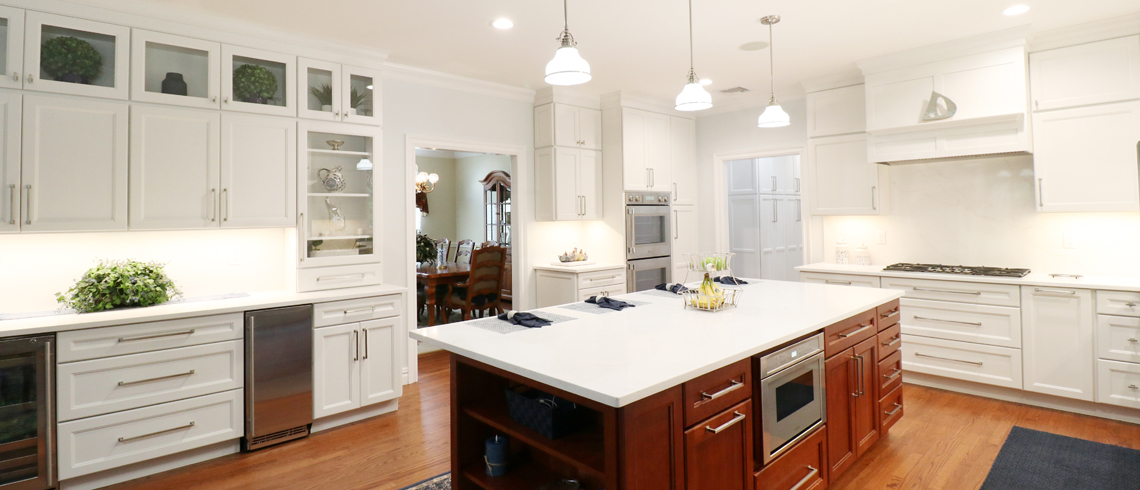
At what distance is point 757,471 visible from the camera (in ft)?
6.47

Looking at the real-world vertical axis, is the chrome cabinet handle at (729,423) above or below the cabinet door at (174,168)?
below

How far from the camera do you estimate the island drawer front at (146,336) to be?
260cm

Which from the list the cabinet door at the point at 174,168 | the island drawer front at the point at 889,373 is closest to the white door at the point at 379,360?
the cabinet door at the point at 174,168

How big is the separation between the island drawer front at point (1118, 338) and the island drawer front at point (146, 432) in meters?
5.12

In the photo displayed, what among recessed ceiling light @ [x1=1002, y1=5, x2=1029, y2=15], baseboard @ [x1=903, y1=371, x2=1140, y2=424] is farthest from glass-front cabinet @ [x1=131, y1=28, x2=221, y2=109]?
baseboard @ [x1=903, y1=371, x2=1140, y2=424]

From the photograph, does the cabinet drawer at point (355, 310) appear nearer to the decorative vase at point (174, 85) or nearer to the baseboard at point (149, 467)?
the baseboard at point (149, 467)

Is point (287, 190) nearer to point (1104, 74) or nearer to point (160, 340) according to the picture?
point (160, 340)

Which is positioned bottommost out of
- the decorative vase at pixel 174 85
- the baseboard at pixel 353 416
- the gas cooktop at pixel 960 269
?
the baseboard at pixel 353 416

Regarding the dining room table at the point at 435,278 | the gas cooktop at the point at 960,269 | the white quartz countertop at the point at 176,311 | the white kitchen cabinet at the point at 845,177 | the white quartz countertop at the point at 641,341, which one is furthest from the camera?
the dining room table at the point at 435,278

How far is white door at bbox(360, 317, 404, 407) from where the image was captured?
354 centimetres

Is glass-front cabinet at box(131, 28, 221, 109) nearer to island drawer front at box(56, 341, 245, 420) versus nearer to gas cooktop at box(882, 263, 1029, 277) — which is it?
island drawer front at box(56, 341, 245, 420)

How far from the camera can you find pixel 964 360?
152 inches

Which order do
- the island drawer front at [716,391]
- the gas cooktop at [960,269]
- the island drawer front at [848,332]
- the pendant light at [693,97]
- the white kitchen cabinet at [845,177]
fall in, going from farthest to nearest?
the white kitchen cabinet at [845,177] < the gas cooktop at [960,269] < the pendant light at [693,97] < the island drawer front at [848,332] < the island drawer front at [716,391]

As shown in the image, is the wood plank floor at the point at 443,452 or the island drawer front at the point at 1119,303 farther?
the island drawer front at the point at 1119,303
